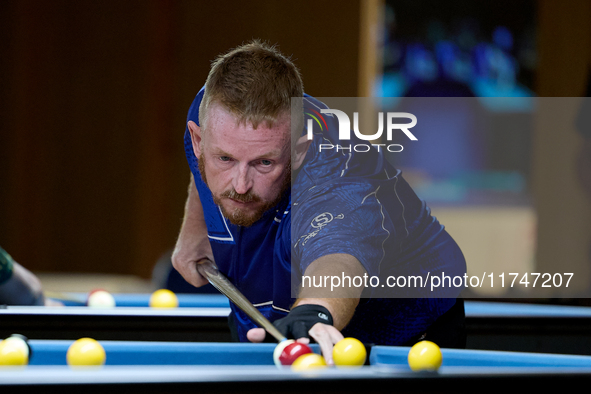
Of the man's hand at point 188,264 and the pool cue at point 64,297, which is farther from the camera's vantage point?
the pool cue at point 64,297

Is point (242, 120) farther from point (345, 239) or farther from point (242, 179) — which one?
point (345, 239)

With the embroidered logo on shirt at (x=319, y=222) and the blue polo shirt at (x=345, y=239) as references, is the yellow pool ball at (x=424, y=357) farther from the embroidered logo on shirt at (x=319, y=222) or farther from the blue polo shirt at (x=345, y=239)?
the embroidered logo on shirt at (x=319, y=222)

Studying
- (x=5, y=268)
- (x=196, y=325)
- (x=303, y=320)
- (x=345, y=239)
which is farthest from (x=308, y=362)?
(x=5, y=268)

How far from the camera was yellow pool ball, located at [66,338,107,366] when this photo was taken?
1.22m

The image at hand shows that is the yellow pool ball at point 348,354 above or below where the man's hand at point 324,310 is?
below

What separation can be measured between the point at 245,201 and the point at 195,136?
1.10 feet

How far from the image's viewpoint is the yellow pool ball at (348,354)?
1175 millimetres

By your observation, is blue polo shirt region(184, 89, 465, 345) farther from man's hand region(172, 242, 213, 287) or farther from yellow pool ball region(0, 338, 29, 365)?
yellow pool ball region(0, 338, 29, 365)

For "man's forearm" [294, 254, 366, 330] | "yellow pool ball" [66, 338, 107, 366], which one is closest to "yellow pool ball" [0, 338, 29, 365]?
"yellow pool ball" [66, 338, 107, 366]

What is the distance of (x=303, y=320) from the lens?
1.29 m

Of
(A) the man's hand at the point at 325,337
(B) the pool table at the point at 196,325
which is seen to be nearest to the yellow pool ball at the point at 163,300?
(B) the pool table at the point at 196,325

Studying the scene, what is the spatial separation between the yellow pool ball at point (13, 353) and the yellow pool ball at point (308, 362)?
1.81ft

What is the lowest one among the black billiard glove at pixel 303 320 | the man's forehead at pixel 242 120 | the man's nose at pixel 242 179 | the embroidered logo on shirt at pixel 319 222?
the black billiard glove at pixel 303 320

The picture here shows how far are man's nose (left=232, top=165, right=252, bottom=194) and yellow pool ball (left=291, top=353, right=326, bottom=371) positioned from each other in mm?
587
